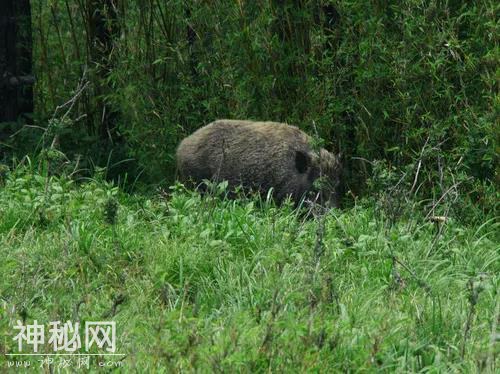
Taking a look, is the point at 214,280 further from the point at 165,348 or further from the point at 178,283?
the point at 165,348

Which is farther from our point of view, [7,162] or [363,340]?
[7,162]

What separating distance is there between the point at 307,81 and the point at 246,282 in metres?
2.82

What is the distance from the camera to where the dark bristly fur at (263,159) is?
26.9ft

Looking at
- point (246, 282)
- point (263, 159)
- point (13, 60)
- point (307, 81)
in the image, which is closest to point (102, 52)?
point (13, 60)

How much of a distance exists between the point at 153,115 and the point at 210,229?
9.58ft

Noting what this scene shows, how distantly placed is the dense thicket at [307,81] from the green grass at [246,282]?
1.80ft

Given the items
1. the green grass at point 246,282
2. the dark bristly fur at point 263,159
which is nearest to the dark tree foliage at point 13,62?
the green grass at point 246,282

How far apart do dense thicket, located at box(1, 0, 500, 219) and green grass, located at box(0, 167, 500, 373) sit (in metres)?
0.55

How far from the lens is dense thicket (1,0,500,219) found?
7.89m

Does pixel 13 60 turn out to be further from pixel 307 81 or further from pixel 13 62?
pixel 307 81

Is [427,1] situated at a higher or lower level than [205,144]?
higher

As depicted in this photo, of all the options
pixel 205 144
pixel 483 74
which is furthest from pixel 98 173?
pixel 483 74

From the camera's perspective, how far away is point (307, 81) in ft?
28.0

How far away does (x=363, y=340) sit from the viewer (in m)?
4.95
